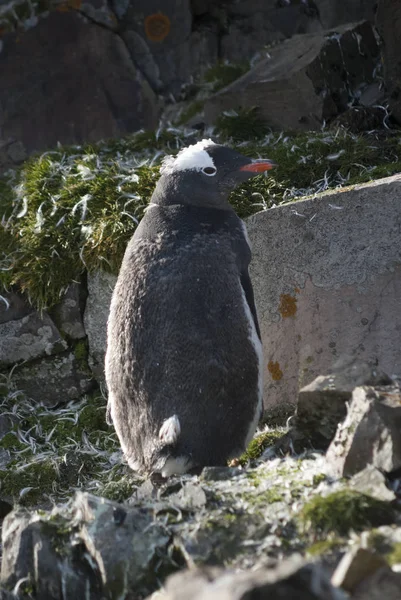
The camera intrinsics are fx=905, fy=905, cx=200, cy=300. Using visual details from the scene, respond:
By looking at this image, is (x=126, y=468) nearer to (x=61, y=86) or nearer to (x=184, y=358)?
(x=184, y=358)

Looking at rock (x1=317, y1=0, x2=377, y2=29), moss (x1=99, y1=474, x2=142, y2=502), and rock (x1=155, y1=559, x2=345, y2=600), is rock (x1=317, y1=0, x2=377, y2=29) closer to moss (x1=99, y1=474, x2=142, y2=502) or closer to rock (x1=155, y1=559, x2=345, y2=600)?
moss (x1=99, y1=474, x2=142, y2=502)

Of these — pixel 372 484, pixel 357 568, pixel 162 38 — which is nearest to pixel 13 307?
pixel 372 484

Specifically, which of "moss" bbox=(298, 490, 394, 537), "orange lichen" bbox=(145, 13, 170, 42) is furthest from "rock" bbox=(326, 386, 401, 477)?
"orange lichen" bbox=(145, 13, 170, 42)

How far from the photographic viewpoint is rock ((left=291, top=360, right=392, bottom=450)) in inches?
109

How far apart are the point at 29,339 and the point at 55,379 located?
10.0 inches

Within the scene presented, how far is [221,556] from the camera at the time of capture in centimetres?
228

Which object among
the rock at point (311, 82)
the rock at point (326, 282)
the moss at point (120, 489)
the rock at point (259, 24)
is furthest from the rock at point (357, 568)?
the rock at point (259, 24)

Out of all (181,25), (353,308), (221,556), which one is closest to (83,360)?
(353,308)

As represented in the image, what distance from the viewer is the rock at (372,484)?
235cm

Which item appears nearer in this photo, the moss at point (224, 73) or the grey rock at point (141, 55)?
the moss at point (224, 73)

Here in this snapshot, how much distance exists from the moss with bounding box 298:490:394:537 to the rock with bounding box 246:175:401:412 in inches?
49.8

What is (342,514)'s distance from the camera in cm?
229

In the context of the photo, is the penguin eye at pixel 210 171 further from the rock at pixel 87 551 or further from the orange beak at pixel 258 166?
the rock at pixel 87 551

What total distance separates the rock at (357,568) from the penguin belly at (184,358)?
123 cm
